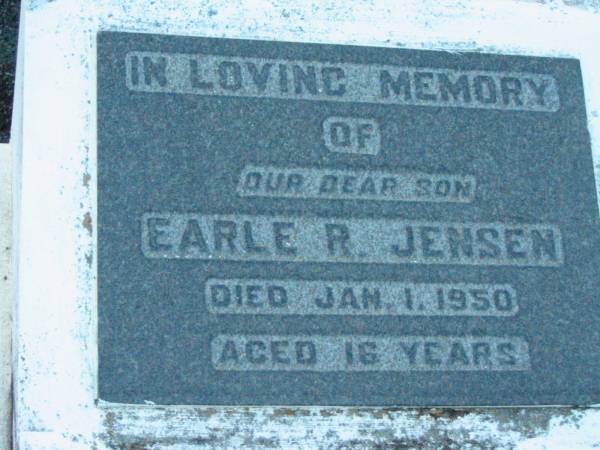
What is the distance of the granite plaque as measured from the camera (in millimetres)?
2439

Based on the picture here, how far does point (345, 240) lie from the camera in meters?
2.57

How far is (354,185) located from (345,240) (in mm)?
160

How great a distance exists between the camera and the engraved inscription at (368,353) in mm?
2438

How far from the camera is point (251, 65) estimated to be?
104 inches

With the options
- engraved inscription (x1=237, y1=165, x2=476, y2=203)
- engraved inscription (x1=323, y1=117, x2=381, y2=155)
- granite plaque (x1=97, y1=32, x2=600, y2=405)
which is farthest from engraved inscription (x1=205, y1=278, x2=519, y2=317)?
engraved inscription (x1=323, y1=117, x2=381, y2=155)

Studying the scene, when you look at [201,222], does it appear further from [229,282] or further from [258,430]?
[258,430]

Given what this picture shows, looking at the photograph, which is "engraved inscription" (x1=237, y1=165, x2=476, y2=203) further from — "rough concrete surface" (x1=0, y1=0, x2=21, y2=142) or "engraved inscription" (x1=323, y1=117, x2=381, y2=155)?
"rough concrete surface" (x1=0, y1=0, x2=21, y2=142)

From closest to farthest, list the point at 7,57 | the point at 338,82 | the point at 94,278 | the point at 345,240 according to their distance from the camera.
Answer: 1. the point at 94,278
2. the point at 345,240
3. the point at 338,82
4. the point at 7,57

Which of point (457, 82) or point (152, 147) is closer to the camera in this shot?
point (152, 147)

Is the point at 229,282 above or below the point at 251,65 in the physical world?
below

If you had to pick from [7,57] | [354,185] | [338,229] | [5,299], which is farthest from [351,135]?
[7,57]

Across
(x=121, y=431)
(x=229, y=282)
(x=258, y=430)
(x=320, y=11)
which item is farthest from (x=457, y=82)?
(x=121, y=431)

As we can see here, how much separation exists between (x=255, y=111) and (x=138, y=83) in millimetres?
320

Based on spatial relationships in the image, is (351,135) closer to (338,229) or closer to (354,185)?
(354,185)
